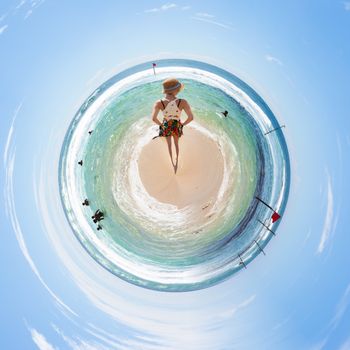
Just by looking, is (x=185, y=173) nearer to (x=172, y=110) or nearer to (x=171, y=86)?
(x=172, y=110)

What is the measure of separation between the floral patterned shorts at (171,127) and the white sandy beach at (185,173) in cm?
58

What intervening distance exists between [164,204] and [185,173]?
22.1 inches

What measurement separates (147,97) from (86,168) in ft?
4.43

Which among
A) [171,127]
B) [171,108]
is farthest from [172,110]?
[171,127]

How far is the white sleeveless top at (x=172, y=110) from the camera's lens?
398 centimetres

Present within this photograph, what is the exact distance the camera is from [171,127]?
14.0 ft

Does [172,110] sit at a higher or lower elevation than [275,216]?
higher

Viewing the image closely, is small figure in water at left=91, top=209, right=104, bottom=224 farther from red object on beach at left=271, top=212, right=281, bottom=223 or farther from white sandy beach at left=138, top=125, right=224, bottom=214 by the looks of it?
red object on beach at left=271, top=212, right=281, bottom=223

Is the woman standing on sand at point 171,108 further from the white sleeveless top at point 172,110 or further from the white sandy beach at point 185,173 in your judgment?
the white sandy beach at point 185,173

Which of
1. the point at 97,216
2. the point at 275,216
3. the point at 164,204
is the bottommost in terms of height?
the point at 275,216

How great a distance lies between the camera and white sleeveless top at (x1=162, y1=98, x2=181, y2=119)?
3.98 m

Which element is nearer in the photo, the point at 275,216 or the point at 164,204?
the point at 275,216

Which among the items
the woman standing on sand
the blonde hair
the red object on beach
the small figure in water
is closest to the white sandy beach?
the woman standing on sand

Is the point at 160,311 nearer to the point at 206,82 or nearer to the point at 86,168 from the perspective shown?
the point at 86,168
